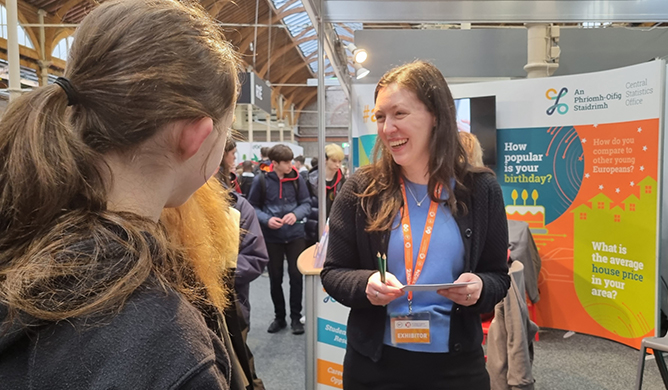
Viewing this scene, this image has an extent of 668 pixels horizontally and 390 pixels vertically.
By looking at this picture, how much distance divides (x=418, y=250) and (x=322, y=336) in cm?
136

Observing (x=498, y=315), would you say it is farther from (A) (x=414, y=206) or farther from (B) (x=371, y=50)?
(B) (x=371, y=50)

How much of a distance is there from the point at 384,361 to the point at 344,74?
4.33 meters

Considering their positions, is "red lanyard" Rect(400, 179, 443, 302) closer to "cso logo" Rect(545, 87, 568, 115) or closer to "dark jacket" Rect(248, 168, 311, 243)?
"dark jacket" Rect(248, 168, 311, 243)

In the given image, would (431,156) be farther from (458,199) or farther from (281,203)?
(281,203)

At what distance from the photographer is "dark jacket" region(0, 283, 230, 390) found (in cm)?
45

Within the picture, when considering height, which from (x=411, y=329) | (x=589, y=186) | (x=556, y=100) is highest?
(x=556, y=100)

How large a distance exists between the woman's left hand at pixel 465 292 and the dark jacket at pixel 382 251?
4 cm

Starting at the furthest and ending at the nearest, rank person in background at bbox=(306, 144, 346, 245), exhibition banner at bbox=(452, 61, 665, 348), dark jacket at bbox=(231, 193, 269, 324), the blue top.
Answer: person in background at bbox=(306, 144, 346, 245) → exhibition banner at bbox=(452, 61, 665, 348) → dark jacket at bbox=(231, 193, 269, 324) → the blue top

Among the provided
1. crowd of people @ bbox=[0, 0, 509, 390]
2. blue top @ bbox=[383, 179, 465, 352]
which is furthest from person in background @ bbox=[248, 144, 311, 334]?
crowd of people @ bbox=[0, 0, 509, 390]

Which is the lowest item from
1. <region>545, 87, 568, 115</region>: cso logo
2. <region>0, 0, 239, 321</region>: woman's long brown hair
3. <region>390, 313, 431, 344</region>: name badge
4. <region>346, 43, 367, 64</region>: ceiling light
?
<region>390, 313, 431, 344</region>: name badge

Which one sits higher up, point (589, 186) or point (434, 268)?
point (589, 186)

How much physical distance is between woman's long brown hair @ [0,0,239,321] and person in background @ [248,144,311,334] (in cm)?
360

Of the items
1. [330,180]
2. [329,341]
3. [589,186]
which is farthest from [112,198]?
[330,180]

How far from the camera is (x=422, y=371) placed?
1.19 m
